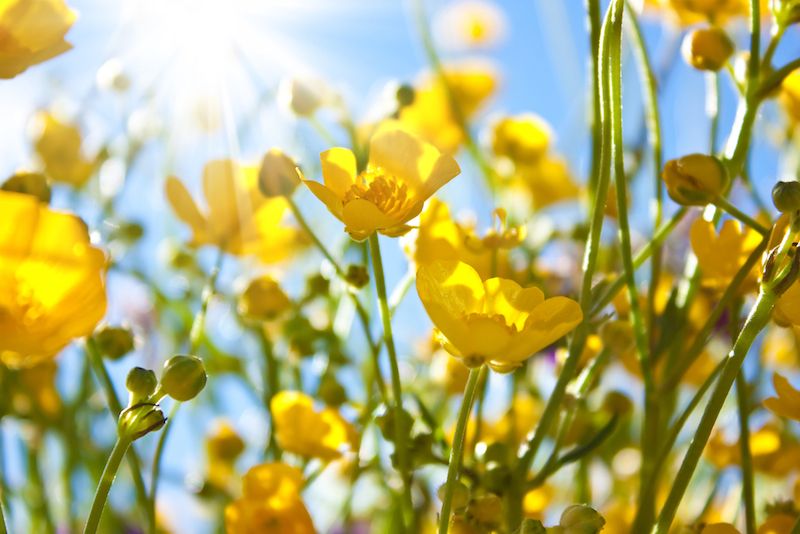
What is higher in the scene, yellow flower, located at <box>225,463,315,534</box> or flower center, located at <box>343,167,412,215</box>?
flower center, located at <box>343,167,412,215</box>

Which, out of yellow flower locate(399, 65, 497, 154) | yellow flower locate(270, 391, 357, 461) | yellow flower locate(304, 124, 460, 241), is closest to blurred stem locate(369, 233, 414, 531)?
yellow flower locate(304, 124, 460, 241)

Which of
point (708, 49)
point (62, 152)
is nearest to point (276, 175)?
point (708, 49)

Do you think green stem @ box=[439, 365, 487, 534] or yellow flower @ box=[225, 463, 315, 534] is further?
yellow flower @ box=[225, 463, 315, 534]

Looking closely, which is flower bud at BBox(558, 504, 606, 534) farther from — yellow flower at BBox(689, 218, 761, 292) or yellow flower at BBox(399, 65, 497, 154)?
yellow flower at BBox(399, 65, 497, 154)

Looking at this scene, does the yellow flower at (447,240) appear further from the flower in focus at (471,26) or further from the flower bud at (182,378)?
the flower in focus at (471,26)

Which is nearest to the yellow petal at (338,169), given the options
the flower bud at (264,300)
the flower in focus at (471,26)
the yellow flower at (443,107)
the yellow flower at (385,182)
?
the yellow flower at (385,182)

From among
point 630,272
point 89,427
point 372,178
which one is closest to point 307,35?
point 89,427
